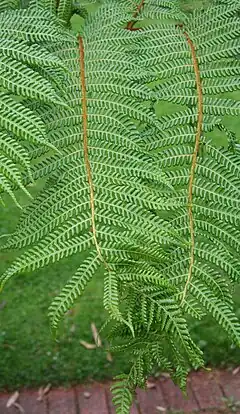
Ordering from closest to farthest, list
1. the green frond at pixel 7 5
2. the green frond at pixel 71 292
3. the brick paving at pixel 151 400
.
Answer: the green frond at pixel 71 292 < the green frond at pixel 7 5 < the brick paving at pixel 151 400

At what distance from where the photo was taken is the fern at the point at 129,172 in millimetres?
842

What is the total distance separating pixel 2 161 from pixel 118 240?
187 millimetres

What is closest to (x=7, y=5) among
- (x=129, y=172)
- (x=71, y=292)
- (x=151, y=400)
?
A: (x=129, y=172)

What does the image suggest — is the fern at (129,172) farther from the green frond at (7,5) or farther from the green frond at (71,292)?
the green frond at (7,5)

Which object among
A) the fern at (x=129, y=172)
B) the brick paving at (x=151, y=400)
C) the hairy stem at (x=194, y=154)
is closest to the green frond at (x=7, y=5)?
the fern at (x=129, y=172)

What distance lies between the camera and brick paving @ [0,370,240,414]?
3.40 metres

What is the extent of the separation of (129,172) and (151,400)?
2766 mm

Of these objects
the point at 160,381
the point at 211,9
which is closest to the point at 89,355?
the point at 160,381

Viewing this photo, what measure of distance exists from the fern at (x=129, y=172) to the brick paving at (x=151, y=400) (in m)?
2.56

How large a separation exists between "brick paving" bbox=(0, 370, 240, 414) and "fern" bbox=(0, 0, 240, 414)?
2.56 meters

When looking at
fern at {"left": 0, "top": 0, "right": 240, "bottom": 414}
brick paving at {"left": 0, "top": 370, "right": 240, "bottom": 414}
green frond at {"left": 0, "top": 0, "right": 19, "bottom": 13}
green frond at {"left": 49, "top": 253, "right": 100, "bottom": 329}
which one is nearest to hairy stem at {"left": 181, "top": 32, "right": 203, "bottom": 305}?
fern at {"left": 0, "top": 0, "right": 240, "bottom": 414}

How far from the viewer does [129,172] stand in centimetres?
92

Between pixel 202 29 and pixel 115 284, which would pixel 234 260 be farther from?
pixel 202 29

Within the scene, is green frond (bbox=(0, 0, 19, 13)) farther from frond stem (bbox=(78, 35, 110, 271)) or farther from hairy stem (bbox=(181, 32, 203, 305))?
hairy stem (bbox=(181, 32, 203, 305))
